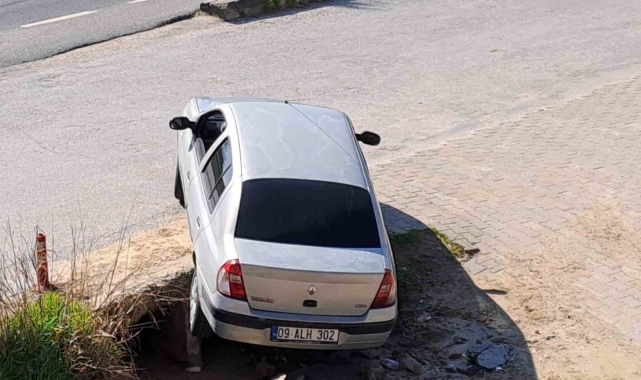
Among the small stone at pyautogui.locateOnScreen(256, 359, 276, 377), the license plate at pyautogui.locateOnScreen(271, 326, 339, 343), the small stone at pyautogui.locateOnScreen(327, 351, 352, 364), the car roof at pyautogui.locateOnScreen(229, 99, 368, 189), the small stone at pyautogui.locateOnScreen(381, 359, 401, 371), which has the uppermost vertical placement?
the car roof at pyautogui.locateOnScreen(229, 99, 368, 189)

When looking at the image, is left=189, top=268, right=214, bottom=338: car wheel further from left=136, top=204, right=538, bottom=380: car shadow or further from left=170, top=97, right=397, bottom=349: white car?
left=136, top=204, right=538, bottom=380: car shadow

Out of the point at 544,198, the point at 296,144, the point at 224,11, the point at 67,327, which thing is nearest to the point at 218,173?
the point at 296,144

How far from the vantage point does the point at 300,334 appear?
687 cm

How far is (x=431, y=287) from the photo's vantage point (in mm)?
8789

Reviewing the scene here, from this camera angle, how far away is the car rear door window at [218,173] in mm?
7570

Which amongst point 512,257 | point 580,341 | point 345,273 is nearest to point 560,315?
point 580,341

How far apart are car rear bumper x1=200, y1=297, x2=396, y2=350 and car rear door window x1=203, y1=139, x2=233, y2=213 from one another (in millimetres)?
973

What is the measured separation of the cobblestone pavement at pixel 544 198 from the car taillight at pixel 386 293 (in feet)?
7.04

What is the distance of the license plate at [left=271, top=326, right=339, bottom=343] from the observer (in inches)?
270

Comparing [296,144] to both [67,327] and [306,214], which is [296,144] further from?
[67,327]

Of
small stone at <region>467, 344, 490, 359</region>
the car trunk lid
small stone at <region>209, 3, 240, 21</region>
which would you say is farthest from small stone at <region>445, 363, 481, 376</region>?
small stone at <region>209, 3, 240, 21</region>

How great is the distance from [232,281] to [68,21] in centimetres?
1007

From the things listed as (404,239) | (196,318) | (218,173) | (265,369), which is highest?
(218,173)

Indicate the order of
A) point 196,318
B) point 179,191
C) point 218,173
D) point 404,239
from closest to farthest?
point 196,318 → point 218,173 → point 404,239 → point 179,191
